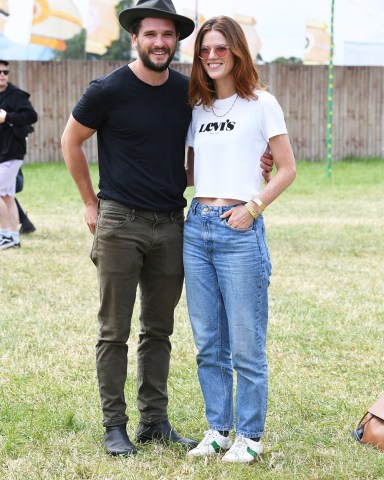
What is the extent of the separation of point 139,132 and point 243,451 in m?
1.43

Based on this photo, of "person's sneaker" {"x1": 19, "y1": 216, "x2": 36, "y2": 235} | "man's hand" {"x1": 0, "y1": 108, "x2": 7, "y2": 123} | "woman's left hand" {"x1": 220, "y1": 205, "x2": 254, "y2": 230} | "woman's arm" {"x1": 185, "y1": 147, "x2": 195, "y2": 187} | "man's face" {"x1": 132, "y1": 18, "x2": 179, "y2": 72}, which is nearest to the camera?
"woman's left hand" {"x1": 220, "y1": 205, "x2": 254, "y2": 230}

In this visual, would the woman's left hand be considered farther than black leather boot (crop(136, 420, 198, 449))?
No

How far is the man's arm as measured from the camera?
4.29 meters

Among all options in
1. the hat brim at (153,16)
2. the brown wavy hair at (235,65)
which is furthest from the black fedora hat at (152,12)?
the brown wavy hair at (235,65)

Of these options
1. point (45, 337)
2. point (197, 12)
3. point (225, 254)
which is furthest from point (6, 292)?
point (197, 12)

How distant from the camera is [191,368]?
5.74m

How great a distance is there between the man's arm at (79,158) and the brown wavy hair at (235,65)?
53 centimetres

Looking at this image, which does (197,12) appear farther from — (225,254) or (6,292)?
(225,254)

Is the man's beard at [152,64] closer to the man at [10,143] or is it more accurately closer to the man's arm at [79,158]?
the man's arm at [79,158]

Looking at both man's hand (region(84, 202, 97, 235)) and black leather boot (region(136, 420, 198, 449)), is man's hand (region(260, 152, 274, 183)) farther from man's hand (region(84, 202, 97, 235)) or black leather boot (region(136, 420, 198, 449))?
black leather boot (region(136, 420, 198, 449))

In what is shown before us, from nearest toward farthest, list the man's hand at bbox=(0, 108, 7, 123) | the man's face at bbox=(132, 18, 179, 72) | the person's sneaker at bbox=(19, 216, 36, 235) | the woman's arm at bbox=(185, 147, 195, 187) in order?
the man's face at bbox=(132, 18, 179, 72) → the woman's arm at bbox=(185, 147, 195, 187) → the man's hand at bbox=(0, 108, 7, 123) → the person's sneaker at bbox=(19, 216, 36, 235)

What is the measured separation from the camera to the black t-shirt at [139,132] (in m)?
4.16

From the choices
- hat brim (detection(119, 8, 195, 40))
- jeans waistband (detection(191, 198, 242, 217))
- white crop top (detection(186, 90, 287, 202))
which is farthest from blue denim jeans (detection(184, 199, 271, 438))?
hat brim (detection(119, 8, 195, 40))

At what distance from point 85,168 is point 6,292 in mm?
3820
